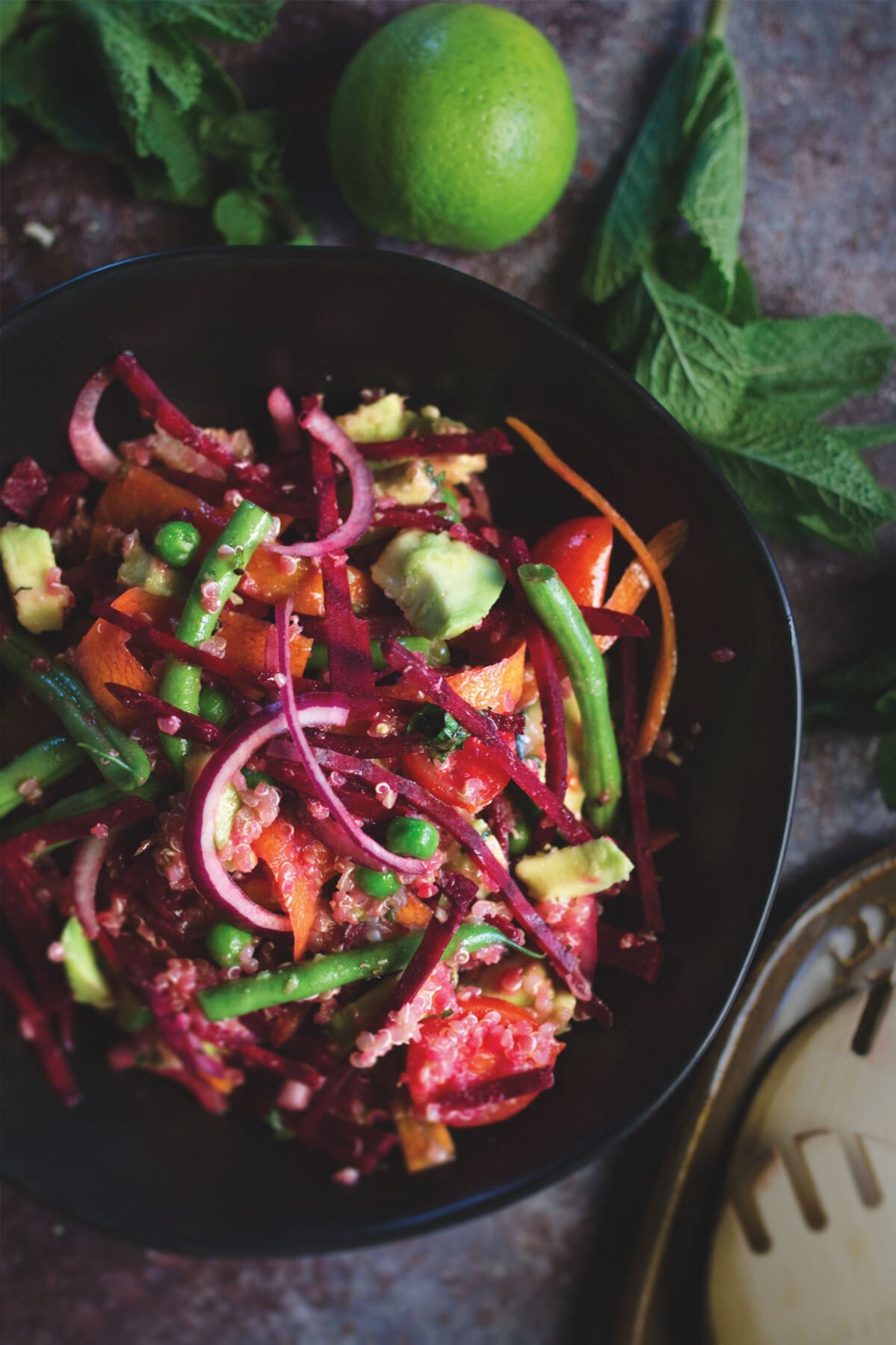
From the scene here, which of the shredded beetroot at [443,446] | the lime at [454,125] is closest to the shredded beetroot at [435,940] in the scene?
the shredded beetroot at [443,446]

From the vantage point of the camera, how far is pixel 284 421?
7.30ft

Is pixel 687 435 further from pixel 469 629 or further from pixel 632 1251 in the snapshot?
pixel 632 1251

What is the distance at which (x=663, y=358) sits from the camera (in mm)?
2502

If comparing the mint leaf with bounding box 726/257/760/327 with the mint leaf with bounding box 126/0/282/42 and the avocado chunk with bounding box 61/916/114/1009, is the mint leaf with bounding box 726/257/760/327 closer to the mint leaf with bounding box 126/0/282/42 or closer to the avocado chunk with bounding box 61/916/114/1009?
the mint leaf with bounding box 126/0/282/42

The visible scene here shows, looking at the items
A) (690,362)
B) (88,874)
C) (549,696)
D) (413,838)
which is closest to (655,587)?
(549,696)

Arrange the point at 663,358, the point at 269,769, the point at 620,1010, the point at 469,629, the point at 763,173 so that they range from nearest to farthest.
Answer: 1. the point at 269,769
2. the point at 469,629
3. the point at 620,1010
4. the point at 663,358
5. the point at 763,173

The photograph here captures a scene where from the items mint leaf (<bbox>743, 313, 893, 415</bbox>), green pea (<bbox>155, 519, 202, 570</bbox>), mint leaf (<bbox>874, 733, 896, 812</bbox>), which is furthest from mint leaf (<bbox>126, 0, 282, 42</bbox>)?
mint leaf (<bbox>874, 733, 896, 812</bbox>)

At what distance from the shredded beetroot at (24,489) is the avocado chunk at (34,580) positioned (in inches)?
4.2

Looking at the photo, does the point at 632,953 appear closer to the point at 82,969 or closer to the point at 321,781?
the point at 321,781

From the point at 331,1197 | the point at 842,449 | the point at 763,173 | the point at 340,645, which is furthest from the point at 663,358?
the point at 331,1197

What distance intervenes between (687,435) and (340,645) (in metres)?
0.84

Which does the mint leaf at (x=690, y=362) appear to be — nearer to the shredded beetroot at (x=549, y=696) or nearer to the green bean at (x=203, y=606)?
the shredded beetroot at (x=549, y=696)

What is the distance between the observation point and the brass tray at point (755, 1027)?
8.95ft

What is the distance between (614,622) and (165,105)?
1.67m
